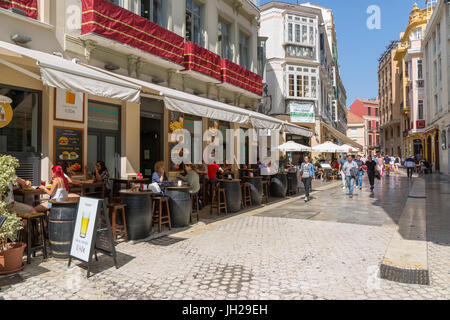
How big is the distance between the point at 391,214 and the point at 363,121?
71.5 metres

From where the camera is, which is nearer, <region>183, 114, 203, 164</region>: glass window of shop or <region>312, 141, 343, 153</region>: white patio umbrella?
<region>183, 114, 203, 164</region>: glass window of shop

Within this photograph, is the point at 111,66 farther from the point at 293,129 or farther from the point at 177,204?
the point at 293,129

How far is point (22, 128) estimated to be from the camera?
7898 millimetres

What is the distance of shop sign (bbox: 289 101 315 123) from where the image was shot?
25531 millimetres

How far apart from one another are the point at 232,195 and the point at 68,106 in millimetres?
5196

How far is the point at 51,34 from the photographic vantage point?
845 cm

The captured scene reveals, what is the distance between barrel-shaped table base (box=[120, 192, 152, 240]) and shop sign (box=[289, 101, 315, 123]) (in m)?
20.5

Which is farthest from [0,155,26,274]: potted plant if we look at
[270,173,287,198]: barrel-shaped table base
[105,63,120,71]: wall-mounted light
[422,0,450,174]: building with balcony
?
[422,0,450,174]: building with balcony

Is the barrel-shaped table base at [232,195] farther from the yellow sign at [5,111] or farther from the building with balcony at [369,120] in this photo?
the building with balcony at [369,120]

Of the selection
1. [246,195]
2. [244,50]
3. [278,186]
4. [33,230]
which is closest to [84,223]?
[33,230]

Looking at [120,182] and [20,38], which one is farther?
[120,182]

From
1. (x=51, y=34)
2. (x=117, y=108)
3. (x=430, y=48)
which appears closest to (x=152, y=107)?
(x=117, y=108)

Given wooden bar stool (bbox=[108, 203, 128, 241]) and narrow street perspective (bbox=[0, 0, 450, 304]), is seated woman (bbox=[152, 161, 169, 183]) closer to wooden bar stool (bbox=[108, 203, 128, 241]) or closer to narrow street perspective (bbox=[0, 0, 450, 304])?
narrow street perspective (bbox=[0, 0, 450, 304])
